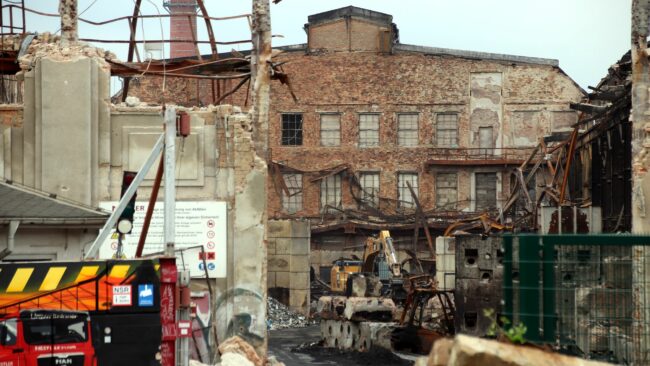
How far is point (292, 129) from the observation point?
65188 millimetres

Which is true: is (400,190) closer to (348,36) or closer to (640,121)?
(348,36)

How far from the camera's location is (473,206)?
63812mm

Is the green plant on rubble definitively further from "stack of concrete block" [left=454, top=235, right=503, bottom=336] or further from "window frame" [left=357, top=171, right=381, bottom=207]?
"window frame" [left=357, top=171, right=381, bottom=207]

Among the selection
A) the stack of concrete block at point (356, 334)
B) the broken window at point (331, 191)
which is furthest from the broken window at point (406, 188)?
the stack of concrete block at point (356, 334)

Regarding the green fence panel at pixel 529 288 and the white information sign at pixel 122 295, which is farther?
the white information sign at pixel 122 295

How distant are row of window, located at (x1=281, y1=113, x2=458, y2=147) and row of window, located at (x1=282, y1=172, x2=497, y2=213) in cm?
167

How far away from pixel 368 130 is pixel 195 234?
39.6 meters

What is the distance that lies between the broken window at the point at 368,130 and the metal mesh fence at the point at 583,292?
2070 inches

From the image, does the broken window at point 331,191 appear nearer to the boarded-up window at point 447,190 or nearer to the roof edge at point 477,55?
the boarded-up window at point 447,190

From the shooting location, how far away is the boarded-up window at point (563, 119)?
6406 centimetres

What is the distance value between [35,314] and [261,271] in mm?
9898

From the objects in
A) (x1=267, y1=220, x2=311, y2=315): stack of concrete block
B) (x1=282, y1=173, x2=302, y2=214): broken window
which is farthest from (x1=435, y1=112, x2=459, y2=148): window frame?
(x1=267, y1=220, x2=311, y2=315): stack of concrete block

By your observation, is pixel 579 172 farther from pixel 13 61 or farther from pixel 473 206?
pixel 13 61

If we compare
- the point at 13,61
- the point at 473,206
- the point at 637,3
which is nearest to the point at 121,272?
the point at 13,61
